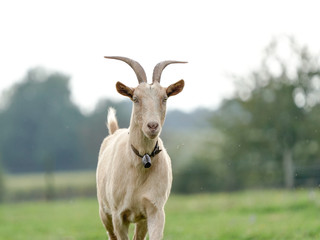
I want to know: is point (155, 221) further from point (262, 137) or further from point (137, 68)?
point (262, 137)

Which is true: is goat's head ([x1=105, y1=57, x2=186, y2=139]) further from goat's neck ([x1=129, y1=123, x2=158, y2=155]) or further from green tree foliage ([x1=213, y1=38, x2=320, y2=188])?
green tree foliage ([x1=213, y1=38, x2=320, y2=188])

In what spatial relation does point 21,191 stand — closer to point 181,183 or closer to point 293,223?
point 181,183

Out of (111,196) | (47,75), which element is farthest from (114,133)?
(47,75)

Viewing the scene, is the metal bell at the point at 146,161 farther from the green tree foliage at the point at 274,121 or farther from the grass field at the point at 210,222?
the green tree foliage at the point at 274,121

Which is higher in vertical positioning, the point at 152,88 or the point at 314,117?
the point at 152,88

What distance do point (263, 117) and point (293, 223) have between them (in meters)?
15.4

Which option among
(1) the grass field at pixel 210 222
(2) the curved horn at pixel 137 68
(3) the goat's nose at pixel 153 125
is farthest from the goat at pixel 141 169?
(1) the grass field at pixel 210 222

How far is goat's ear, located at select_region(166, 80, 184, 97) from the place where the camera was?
6145 millimetres

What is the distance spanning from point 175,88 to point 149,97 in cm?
40

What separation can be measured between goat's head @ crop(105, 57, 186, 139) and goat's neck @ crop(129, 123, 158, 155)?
84mm

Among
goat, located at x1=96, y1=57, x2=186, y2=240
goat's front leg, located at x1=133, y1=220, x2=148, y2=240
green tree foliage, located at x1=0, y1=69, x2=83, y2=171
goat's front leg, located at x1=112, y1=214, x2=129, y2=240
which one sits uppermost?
goat, located at x1=96, y1=57, x2=186, y2=240

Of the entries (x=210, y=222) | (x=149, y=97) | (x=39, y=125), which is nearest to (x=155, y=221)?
(x=149, y=97)

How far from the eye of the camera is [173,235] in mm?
11406

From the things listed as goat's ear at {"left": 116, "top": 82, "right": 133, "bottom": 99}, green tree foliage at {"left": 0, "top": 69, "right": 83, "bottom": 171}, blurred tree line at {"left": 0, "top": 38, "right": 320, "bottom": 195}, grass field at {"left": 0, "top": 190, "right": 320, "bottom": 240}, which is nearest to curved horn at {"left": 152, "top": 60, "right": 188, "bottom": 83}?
goat's ear at {"left": 116, "top": 82, "right": 133, "bottom": 99}
